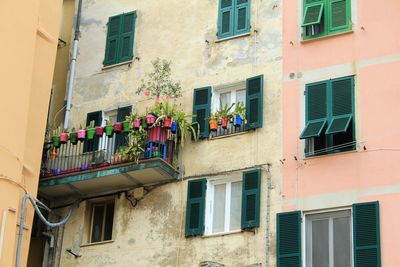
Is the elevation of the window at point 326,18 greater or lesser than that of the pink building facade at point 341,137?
greater

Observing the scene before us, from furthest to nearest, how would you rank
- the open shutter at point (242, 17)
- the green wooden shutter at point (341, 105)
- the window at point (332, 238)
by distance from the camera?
the open shutter at point (242, 17) < the green wooden shutter at point (341, 105) < the window at point (332, 238)

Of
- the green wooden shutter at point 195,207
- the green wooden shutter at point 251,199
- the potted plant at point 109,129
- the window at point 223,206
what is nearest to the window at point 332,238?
the green wooden shutter at point 251,199

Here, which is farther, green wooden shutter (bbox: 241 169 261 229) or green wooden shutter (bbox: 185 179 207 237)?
green wooden shutter (bbox: 185 179 207 237)

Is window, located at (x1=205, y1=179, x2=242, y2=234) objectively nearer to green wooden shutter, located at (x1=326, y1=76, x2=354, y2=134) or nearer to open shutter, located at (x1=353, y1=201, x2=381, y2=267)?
green wooden shutter, located at (x1=326, y1=76, x2=354, y2=134)

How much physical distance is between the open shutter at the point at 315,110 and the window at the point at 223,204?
5.30 ft

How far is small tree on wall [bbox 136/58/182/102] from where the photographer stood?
85.9ft

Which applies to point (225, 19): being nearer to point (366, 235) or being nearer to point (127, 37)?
point (127, 37)

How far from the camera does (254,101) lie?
2467 cm

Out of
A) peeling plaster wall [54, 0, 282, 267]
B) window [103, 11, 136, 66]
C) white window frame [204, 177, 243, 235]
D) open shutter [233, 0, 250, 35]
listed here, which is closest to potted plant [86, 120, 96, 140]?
peeling plaster wall [54, 0, 282, 267]

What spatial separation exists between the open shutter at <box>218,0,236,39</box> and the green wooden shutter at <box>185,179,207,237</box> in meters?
4.22

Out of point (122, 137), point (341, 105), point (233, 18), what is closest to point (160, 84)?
point (122, 137)

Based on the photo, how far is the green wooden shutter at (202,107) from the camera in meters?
25.1

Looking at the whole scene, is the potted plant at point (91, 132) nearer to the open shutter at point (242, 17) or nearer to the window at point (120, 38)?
the window at point (120, 38)

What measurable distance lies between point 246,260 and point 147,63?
22.5 feet
